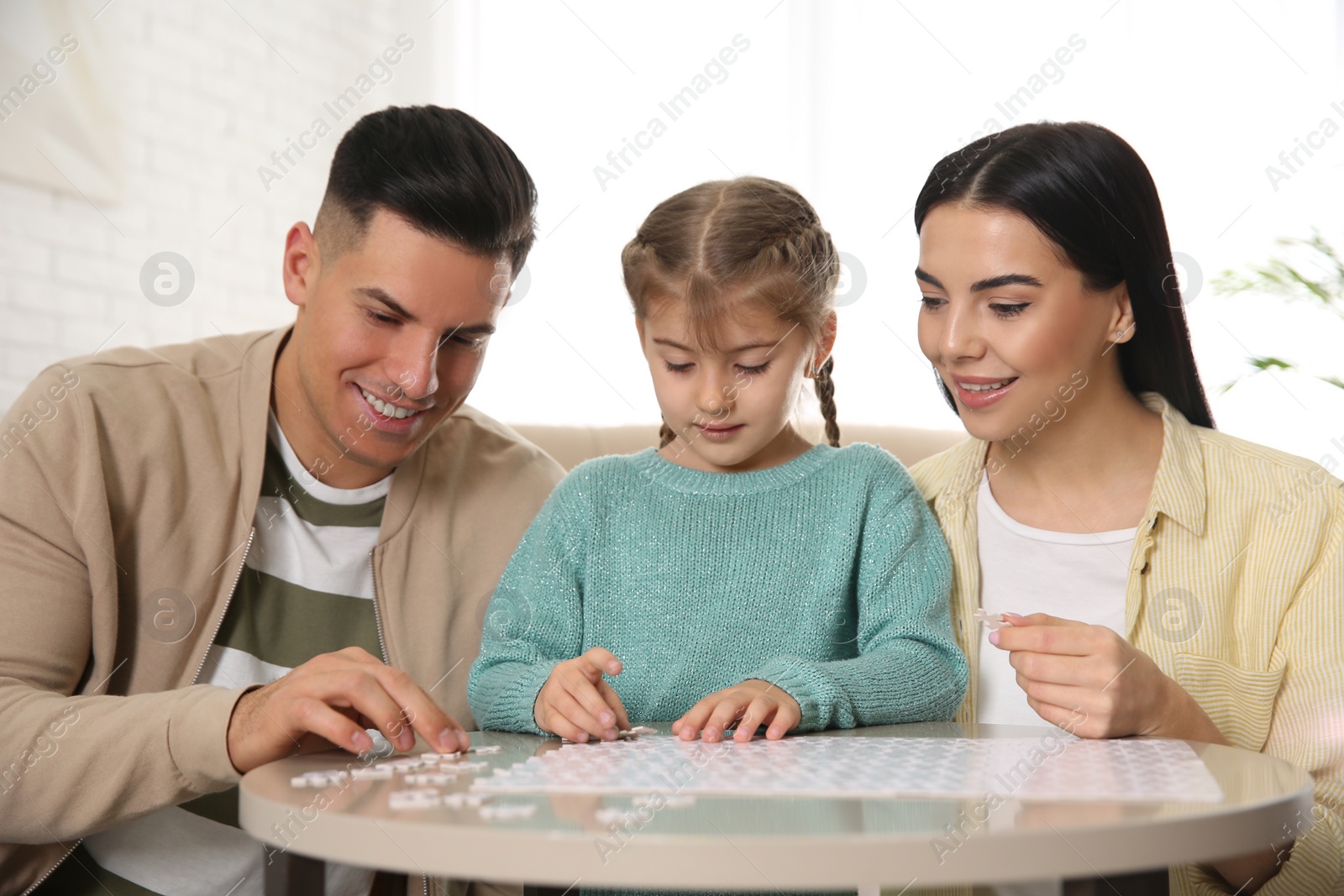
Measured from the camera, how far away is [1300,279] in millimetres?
2705

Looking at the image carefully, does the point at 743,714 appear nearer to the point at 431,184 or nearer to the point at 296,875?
the point at 296,875

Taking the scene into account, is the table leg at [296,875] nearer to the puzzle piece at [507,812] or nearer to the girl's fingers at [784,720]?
the puzzle piece at [507,812]

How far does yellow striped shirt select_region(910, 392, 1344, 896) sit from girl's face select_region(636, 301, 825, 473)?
389 mm

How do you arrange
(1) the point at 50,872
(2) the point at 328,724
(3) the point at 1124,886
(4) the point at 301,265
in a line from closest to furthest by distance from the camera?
1. (3) the point at 1124,886
2. (2) the point at 328,724
3. (1) the point at 50,872
4. (4) the point at 301,265

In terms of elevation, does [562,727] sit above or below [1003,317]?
below

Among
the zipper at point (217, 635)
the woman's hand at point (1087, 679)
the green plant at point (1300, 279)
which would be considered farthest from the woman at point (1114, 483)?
the green plant at point (1300, 279)

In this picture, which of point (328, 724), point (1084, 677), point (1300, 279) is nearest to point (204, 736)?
point (328, 724)

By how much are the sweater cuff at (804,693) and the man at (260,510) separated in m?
0.55

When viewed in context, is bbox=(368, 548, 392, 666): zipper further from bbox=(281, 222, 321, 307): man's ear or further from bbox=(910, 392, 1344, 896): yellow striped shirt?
bbox=(910, 392, 1344, 896): yellow striped shirt

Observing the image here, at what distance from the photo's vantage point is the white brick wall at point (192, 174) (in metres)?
3.28

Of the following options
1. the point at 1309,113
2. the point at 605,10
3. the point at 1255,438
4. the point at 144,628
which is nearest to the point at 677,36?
the point at 605,10

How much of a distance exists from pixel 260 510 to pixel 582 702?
2.46ft

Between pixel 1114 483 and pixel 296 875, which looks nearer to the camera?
pixel 296 875

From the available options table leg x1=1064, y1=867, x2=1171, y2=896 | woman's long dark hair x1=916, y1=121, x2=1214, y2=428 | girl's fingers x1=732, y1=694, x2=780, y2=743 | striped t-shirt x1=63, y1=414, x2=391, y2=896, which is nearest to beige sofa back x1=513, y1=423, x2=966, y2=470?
striped t-shirt x1=63, y1=414, x2=391, y2=896
